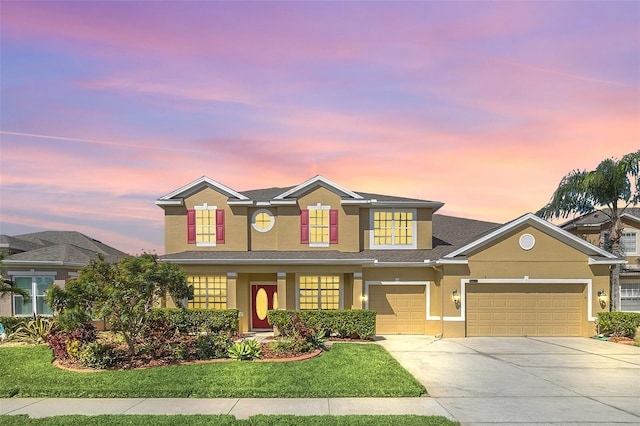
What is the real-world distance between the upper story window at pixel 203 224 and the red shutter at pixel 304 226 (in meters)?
3.95

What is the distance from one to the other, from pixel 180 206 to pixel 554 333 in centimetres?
1836

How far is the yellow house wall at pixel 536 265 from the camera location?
1906 centimetres

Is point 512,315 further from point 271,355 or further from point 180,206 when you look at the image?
point 180,206

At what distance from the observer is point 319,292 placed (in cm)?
2028

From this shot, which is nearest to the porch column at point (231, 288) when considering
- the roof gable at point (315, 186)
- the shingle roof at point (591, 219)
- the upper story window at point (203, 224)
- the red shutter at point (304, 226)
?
the upper story window at point (203, 224)

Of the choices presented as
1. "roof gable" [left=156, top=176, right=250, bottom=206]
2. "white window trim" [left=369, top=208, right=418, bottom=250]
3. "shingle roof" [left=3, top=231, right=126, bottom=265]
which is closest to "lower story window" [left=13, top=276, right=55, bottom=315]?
"shingle roof" [left=3, top=231, right=126, bottom=265]

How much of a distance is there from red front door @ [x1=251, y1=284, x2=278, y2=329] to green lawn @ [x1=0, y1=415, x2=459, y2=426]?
1287cm

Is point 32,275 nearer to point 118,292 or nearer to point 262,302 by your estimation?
point 262,302

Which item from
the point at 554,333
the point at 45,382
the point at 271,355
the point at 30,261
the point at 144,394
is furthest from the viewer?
the point at 30,261

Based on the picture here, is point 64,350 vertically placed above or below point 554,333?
above

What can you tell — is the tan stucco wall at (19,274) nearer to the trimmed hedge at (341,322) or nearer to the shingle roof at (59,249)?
the shingle roof at (59,249)

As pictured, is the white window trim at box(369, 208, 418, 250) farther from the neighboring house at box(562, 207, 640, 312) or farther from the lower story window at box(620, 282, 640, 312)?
the lower story window at box(620, 282, 640, 312)

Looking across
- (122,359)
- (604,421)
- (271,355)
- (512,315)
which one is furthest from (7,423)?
(512,315)

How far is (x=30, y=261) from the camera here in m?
20.6
